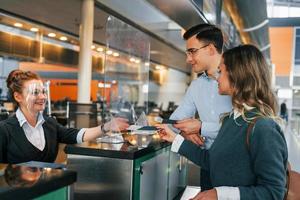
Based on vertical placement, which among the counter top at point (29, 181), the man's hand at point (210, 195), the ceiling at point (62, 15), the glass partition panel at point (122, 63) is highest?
the ceiling at point (62, 15)

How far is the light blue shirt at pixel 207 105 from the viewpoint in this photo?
6.24ft

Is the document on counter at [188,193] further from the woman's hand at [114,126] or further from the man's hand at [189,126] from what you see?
the man's hand at [189,126]

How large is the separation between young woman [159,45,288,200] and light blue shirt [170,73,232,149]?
49cm

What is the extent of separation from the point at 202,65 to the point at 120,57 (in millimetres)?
2119

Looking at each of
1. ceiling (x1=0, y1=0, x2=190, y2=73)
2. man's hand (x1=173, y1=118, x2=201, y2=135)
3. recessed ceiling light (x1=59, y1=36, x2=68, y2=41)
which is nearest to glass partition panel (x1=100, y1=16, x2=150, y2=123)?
man's hand (x1=173, y1=118, x2=201, y2=135)

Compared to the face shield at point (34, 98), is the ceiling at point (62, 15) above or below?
above

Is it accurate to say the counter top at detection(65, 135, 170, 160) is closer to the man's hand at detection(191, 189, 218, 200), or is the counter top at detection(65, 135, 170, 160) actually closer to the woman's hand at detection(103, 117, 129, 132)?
the woman's hand at detection(103, 117, 129, 132)

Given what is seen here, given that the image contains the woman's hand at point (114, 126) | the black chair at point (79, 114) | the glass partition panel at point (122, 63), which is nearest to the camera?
the woman's hand at point (114, 126)

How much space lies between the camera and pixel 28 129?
6.59 feet

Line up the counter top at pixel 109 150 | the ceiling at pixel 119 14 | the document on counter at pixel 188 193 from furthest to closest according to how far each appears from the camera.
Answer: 1. the ceiling at pixel 119 14
2. the document on counter at pixel 188 193
3. the counter top at pixel 109 150

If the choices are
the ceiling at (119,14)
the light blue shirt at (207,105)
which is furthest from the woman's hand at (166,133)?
the ceiling at (119,14)

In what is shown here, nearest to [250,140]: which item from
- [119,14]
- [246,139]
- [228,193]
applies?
[246,139]

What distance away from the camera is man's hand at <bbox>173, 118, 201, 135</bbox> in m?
1.90

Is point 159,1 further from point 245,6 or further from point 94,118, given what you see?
Answer: point 245,6
